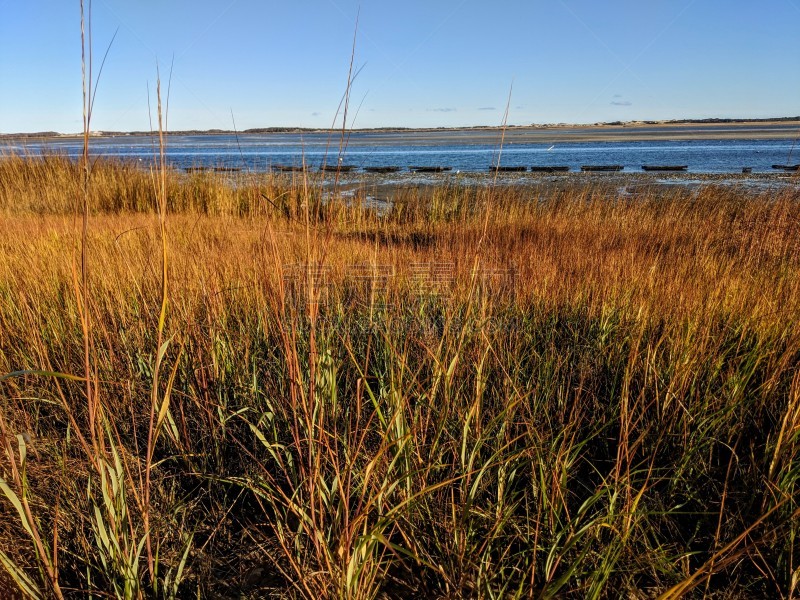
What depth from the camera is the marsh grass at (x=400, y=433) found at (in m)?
1.38

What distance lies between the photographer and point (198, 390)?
2.29 m

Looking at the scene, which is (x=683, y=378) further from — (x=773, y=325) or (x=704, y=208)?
(x=704, y=208)

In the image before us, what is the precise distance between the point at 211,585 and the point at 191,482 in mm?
537

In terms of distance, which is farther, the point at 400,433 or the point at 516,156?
the point at 516,156

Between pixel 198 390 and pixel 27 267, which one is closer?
pixel 198 390

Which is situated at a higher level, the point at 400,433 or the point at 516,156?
the point at 516,156

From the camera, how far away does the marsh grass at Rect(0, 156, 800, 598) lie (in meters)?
1.38

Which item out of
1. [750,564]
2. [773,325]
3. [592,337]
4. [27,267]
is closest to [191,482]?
[750,564]

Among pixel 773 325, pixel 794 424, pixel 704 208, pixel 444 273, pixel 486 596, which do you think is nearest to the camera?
pixel 486 596

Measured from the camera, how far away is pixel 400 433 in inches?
65.0

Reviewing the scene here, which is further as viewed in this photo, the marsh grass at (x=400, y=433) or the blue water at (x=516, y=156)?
the blue water at (x=516, y=156)

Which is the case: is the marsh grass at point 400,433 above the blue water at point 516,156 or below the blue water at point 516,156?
below

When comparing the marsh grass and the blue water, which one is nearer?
the marsh grass

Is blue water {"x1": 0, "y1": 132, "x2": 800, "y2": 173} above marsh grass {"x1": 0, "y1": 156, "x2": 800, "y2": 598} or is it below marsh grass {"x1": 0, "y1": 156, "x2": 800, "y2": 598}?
above
